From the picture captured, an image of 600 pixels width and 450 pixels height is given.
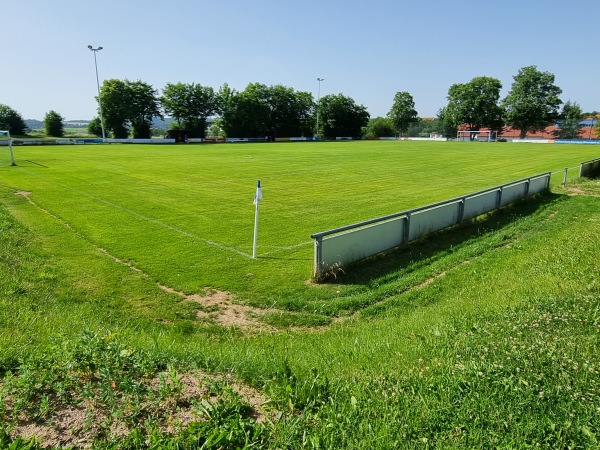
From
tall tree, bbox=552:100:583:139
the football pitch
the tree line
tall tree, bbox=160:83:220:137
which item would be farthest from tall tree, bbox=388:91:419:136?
the football pitch

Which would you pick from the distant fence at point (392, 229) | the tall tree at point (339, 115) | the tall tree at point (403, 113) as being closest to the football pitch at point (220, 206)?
the distant fence at point (392, 229)

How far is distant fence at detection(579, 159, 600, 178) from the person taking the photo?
2359 centimetres

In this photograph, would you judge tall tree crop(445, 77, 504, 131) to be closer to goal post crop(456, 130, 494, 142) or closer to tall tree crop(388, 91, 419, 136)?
goal post crop(456, 130, 494, 142)

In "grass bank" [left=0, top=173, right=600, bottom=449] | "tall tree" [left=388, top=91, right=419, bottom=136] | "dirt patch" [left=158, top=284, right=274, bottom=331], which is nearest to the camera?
"grass bank" [left=0, top=173, right=600, bottom=449]

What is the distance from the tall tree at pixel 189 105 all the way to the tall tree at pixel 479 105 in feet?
209

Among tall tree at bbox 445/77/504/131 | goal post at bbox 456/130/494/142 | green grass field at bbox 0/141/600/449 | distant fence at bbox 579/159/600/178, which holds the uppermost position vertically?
tall tree at bbox 445/77/504/131

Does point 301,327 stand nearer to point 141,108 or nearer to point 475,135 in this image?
point 141,108

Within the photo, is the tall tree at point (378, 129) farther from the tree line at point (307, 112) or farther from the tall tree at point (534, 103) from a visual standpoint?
the tall tree at point (534, 103)

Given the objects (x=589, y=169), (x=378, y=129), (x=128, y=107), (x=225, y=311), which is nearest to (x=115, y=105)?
(x=128, y=107)

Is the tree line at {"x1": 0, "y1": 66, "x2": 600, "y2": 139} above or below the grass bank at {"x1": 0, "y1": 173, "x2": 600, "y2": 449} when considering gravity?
above

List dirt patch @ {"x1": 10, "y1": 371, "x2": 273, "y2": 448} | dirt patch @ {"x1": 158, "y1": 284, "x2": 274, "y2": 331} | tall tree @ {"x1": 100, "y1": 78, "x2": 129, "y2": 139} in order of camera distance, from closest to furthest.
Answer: dirt patch @ {"x1": 10, "y1": 371, "x2": 273, "y2": 448}
dirt patch @ {"x1": 158, "y1": 284, "x2": 274, "y2": 331}
tall tree @ {"x1": 100, "y1": 78, "x2": 129, "y2": 139}

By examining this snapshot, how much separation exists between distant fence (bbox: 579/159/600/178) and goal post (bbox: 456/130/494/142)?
214ft

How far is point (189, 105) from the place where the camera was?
256 feet

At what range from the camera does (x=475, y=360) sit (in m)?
4.12
